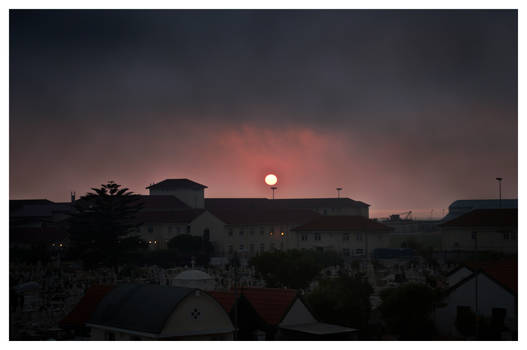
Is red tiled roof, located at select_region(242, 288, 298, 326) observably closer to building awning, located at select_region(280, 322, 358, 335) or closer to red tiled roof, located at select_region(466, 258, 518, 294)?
building awning, located at select_region(280, 322, 358, 335)

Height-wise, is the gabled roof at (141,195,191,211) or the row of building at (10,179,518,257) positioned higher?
the gabled roof at (141,195,191,211)

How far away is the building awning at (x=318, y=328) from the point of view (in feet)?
54.8

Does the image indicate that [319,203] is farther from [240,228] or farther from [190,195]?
[240,228]

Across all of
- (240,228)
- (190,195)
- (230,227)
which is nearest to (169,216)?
(230,227)

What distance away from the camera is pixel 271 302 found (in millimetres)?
17688

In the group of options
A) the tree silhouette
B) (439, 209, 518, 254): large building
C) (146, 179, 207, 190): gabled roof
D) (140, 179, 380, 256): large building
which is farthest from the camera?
(146, 179, 207, 190): gabled roof

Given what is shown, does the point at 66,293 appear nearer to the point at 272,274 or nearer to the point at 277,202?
the point at 272,274

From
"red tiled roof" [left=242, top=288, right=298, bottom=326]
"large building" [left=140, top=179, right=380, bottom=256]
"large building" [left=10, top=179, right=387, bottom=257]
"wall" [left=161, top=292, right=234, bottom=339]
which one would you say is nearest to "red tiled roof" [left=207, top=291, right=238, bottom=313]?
"red tiled roof" [left=242, top=288, right=298, bottom=326]

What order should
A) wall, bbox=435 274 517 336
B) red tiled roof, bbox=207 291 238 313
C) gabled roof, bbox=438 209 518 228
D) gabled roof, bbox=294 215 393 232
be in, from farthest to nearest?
gabled roof, bbox=294 215 393 232 → gabled roof, bbox=438 209 518 228 → red tiled roof, bbox=207 291 238 313 → wall, bbox=435 274 517 336

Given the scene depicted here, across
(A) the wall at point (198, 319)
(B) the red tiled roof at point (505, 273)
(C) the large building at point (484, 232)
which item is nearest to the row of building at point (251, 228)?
(C) the large building at point (484, 232)

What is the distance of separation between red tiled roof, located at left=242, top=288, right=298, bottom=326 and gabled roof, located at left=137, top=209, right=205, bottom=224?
31.9m

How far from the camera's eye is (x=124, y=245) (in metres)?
35.6

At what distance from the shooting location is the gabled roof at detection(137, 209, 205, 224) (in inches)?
1986

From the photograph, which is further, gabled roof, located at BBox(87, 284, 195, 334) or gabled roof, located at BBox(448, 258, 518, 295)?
gabled roof, located at BBox(448, 258, 518, 295)
